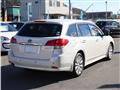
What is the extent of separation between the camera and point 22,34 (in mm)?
9055

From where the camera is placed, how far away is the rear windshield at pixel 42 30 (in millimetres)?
8639

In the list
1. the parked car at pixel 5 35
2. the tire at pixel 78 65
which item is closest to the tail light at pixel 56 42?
the tire at pixel 78 65

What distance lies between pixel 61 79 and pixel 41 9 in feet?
246

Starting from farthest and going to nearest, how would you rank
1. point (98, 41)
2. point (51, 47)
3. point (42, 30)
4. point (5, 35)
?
point (5, 35)
point (98, 41)
point (42, 30)
point (51, 47)

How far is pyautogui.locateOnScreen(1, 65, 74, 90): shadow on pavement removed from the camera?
8078 millimetres

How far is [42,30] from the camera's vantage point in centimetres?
879

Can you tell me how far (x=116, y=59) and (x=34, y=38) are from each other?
4.65m

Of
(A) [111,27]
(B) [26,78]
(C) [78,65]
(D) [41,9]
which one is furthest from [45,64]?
(D) [41,9]


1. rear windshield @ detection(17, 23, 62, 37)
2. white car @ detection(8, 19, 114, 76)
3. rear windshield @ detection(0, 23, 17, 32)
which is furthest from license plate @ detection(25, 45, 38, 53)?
rear windshield @ detection(0, 23, 17, 32)

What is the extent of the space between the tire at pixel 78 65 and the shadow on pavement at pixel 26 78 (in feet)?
0.73

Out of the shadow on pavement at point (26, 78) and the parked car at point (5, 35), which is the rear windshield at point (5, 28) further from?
the shadow on pavement at point (26, 78)

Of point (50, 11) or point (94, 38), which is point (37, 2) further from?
point (94, 38)

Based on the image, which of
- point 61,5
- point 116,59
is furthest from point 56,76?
point 61,5

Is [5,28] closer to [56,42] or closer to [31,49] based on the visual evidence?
[31,49]
